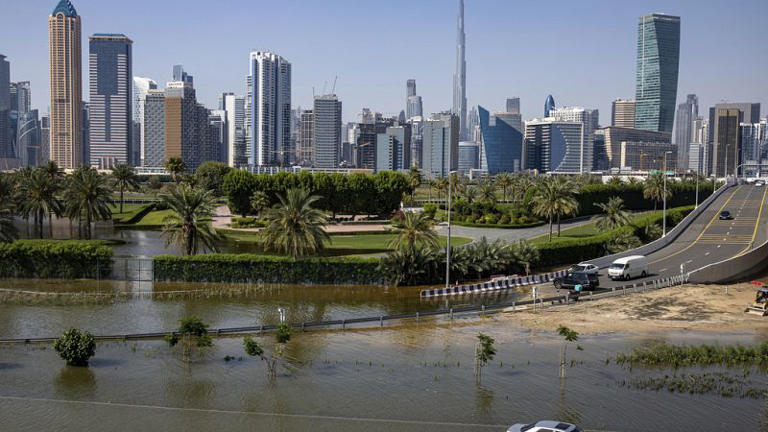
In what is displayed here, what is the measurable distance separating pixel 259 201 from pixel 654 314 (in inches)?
2662

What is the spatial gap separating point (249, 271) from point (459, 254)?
15434 millimetres

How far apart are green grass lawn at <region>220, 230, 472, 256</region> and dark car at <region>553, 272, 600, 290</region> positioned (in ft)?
53.0

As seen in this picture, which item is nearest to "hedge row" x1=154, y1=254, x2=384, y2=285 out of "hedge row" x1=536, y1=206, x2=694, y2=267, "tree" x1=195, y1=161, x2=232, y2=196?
"hedge row" x1=536, y1=206, x2=694, y2=267

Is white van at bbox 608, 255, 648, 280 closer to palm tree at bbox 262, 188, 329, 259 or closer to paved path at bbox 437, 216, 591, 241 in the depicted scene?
palm tree at bbox 262, 188, 329, 259

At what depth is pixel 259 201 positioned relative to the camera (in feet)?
327

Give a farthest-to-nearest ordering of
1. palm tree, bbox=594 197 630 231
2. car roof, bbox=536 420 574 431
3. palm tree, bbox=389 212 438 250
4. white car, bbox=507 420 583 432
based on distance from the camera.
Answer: palm tree, bbox=594 197 630 231 → palm tree, bbox=389 212 438 250 → car roof, bbox=536 420 574 431 → white car, bbox=507 420 583 432

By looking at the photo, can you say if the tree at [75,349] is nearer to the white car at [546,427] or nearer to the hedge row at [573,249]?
the white car at [546,427]

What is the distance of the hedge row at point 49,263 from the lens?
51.5 meters

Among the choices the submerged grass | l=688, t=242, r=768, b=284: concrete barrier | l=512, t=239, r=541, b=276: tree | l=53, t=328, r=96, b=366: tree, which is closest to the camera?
l=53, t=328, r=96, b=366: tree

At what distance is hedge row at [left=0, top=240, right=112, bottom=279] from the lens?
169ft

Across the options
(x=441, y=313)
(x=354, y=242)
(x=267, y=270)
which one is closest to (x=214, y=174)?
(x=354, y=242)

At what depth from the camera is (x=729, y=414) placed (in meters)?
25.0

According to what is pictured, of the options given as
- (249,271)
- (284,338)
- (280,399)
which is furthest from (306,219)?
(280,399)

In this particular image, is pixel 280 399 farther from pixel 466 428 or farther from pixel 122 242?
pixel 122 242
